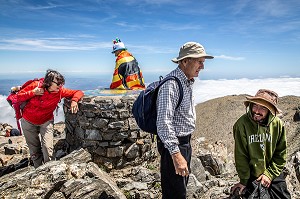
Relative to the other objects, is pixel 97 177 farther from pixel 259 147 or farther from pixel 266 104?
pixel 266 104

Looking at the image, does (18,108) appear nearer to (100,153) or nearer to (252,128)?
(100,153)

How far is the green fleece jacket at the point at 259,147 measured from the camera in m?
4.25

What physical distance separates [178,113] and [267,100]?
1.47m

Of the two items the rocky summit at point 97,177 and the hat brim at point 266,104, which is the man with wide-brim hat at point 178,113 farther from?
the rocky summit at point 97,177

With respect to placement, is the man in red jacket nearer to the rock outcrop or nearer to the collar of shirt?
the rock outcrop

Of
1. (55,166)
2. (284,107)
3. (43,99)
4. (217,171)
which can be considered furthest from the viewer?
(284,107)

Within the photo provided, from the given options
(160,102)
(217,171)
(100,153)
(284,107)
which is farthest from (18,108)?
(284,107)

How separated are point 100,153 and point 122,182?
3.52 ft

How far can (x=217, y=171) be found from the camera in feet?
31.4

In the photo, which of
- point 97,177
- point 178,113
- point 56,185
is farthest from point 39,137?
point 178,113

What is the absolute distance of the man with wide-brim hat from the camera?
3633 millimetres

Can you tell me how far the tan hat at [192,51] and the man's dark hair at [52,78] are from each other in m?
3.65

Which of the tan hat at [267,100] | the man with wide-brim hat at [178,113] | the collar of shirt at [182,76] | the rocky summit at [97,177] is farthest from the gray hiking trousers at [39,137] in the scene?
the tan hat at [267,100]

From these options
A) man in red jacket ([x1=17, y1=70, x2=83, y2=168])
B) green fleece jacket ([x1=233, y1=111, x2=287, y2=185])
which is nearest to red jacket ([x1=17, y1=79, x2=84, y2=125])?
man in red jacket ([x1=17, y1=70, x2=83, y2=168])
